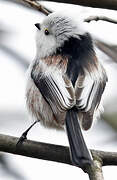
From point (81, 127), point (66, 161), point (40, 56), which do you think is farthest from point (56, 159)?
point (40, 56)

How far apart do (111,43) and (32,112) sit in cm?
84

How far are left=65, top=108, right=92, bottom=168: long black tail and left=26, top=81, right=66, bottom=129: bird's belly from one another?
0.54ft

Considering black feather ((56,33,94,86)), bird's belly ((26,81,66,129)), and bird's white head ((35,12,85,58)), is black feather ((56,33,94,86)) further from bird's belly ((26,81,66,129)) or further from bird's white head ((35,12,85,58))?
bird's belly ((26,81,66,129))

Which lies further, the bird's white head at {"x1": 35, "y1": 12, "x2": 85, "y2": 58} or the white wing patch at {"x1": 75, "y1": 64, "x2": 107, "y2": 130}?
the bird's white head at {"x1": 35, "y1": 12, "x2": 85, "y2": 58}

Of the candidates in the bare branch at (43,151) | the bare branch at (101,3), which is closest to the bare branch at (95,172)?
the bare branch at (43,151)

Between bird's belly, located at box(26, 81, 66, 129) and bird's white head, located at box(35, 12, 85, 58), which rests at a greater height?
bird's white head, located at box(35, 12, 85, 58)

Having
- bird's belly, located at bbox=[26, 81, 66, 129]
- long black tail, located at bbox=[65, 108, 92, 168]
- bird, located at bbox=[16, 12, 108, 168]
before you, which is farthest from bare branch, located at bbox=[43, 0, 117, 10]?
bird's belly, located at bbox=[26, 81, 66, 129]

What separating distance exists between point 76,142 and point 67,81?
573mm

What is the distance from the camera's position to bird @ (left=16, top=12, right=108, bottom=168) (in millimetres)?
3016

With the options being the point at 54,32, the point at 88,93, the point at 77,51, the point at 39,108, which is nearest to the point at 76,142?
the point at 88,93

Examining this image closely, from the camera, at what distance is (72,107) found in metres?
3.04

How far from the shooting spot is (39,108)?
11.1 feet

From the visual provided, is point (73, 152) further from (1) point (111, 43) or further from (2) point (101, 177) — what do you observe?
(1) point (111, 43)

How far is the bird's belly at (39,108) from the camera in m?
3.28
